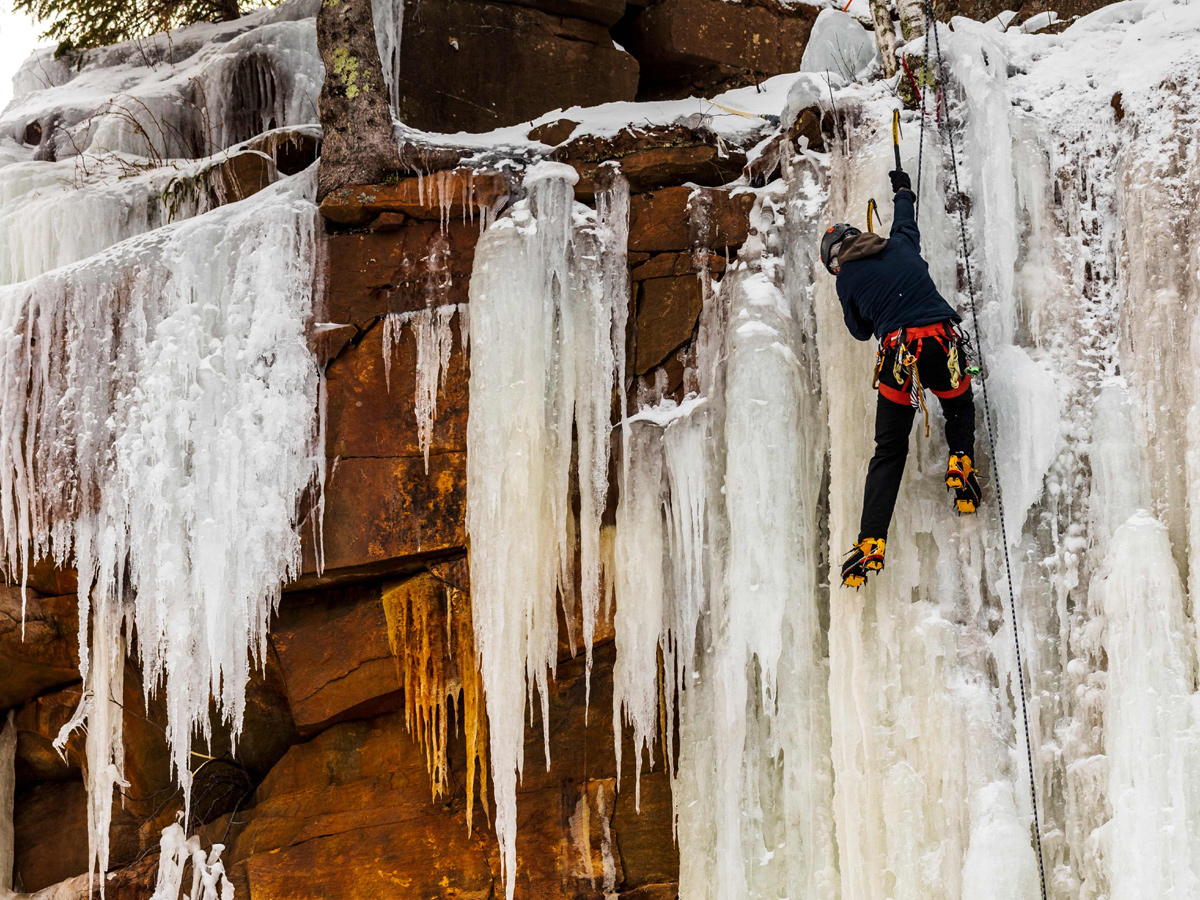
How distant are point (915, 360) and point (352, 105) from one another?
10.9ft

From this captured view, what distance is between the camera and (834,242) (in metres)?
5.42

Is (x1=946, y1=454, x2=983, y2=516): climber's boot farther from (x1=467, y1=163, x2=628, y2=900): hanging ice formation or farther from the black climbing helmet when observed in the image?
(x1=467, y1=163, x2=628, y2=900): hanging ice formation

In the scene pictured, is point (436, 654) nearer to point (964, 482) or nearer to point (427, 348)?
point (427, 348)

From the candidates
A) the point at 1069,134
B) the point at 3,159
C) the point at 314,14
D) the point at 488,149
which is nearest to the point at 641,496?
the point at 488,149

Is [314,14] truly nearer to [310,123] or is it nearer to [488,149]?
[310,123]

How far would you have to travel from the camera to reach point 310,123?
7945mm

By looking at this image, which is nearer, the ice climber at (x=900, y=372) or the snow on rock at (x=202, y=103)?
the ice climber at (x=900, y=372)

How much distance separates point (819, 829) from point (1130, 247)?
111 inches

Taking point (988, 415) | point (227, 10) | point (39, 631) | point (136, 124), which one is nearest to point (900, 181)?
point (988, 415)

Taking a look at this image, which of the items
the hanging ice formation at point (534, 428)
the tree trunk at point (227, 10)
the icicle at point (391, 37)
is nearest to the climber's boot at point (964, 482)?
the hanging ice formation at point (534, 428)

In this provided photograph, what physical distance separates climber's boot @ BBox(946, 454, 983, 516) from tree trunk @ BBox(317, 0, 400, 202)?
10.5 ft

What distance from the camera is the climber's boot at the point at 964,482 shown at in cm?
514

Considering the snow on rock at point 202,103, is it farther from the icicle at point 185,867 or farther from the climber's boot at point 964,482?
the climber's boot at point 964,482

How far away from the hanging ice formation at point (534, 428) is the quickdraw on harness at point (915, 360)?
1480 mm
